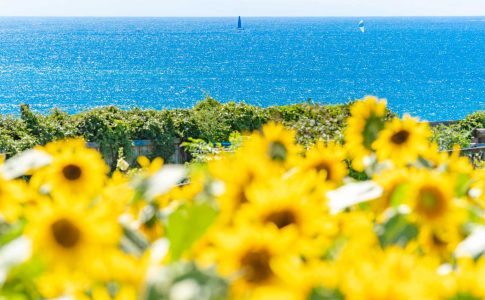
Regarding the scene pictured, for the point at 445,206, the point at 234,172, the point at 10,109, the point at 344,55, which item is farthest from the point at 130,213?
the point at 344,55

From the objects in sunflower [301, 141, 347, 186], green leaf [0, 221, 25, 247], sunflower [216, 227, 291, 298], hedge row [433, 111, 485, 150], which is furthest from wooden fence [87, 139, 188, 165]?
sunflower [216, 227, 291, 298]

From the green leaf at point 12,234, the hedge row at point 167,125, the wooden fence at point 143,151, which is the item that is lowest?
the wooden fence at point 143,151

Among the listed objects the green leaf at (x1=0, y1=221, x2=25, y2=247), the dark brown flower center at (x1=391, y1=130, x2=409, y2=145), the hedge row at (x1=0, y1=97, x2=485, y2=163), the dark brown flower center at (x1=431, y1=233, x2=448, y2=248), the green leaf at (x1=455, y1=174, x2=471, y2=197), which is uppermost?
the green leaf at (x1=0, y1=221, x2=25, y2=247)

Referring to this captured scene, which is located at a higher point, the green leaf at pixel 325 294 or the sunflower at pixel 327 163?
the green leaf at pixel 325 294

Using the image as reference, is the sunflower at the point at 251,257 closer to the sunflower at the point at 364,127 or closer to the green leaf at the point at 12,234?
the green leaf at the point at 12,234

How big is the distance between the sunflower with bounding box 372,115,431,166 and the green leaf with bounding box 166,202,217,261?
0.63 metres

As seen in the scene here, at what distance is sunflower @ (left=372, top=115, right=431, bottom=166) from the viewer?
137 cm

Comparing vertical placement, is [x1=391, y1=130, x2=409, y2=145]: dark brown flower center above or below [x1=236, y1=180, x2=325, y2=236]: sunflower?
below

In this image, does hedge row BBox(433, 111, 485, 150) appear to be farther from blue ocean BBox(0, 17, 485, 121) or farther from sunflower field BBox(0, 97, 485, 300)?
blue ocean BBox(0, 17, 485, 121)

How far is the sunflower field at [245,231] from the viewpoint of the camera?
27.0 inches

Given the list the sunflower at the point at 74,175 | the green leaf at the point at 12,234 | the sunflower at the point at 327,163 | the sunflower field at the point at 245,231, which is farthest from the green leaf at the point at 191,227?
the sunflower at the point at 327,163

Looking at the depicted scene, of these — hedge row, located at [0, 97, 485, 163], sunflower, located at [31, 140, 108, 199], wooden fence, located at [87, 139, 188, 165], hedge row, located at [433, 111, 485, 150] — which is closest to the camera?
sunflower, located at [31, 140, 108, 199]

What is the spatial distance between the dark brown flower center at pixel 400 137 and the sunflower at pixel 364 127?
2.6 inches

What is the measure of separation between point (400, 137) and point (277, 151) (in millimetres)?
251
